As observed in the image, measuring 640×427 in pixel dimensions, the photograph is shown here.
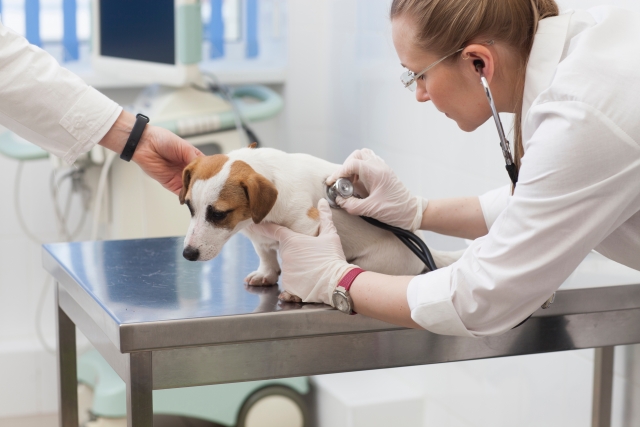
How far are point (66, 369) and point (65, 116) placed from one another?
0.45 metres

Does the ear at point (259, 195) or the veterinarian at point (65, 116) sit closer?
the ear at point (259, 195)

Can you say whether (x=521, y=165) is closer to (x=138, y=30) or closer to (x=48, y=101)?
(x=48, y=101)

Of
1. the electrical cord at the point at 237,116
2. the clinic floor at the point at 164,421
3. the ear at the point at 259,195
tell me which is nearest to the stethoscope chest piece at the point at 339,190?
the ear at the point at 259,195

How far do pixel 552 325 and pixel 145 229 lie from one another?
1.32 metres

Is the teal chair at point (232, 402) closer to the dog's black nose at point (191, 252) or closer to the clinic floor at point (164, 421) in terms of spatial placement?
the clinic floor at point (164, 421)

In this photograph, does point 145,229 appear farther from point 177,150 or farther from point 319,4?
point 319,4

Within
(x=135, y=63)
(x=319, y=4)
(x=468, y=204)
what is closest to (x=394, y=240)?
(x=468, y=204)

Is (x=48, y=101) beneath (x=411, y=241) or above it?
above

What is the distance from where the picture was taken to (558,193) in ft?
2.56

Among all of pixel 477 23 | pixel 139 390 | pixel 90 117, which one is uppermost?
pixel 477 23

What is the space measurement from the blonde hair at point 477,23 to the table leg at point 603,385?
1.83 feet

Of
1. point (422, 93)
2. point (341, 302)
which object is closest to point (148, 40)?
point (422, 93)

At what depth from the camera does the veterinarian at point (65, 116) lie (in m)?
1.21

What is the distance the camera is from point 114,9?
218cm
